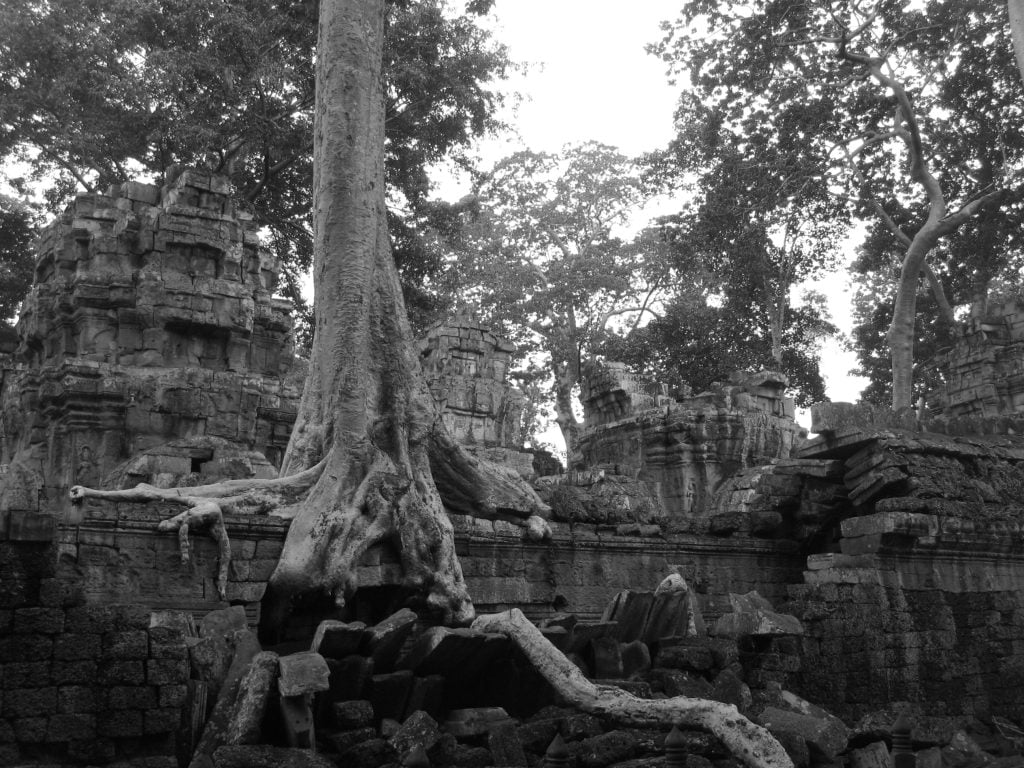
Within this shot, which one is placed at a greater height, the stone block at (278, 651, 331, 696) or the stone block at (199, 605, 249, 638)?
the stone block at (199, 605, 249, 638)

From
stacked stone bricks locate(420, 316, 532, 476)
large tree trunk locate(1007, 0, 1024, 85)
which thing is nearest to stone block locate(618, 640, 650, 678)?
stacked stone bricks locate(420, 316, 532, 476)

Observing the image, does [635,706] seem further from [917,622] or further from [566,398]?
[566,398]

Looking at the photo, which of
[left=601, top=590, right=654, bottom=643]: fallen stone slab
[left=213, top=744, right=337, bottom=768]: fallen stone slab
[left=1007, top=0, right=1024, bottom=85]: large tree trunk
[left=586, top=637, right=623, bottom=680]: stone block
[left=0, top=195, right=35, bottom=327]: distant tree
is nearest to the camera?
[left=213, top=744, right=337, bottom=768]: fallen stone slab

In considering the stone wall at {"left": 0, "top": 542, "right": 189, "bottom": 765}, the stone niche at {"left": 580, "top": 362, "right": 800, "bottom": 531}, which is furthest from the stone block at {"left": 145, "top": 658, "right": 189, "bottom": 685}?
the stone niche at {"left": 580, "top": 362, "right": 800, "bottom": 531}

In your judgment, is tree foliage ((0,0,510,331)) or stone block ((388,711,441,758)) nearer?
stone block ((388,711,441,758))

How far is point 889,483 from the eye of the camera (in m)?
8.62

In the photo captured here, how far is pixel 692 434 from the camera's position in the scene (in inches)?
573

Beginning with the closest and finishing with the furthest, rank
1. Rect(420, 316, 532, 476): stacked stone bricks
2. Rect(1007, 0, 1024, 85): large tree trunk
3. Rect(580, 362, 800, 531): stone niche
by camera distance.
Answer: Rect(1007, 0, 1024, 85): large tree trunk, Rect(580, 362, 800, 531): stone niche, Rect(420, 316, 532, 476): stacked stone bricks

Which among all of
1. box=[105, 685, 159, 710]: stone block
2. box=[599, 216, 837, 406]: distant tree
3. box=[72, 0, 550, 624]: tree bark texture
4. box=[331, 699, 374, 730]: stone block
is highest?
box=[599, 216, 837, 406]: distant tree

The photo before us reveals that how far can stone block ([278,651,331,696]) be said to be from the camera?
462cm

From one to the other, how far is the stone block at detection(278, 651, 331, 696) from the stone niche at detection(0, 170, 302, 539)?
6.19 meters

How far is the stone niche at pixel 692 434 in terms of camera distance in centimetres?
1458

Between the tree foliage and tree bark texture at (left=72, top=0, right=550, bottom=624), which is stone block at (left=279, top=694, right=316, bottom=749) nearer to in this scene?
tree bark texture at (left=72, top=0, right=550, bottom=624)

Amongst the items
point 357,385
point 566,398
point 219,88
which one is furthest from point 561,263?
point 357,385
